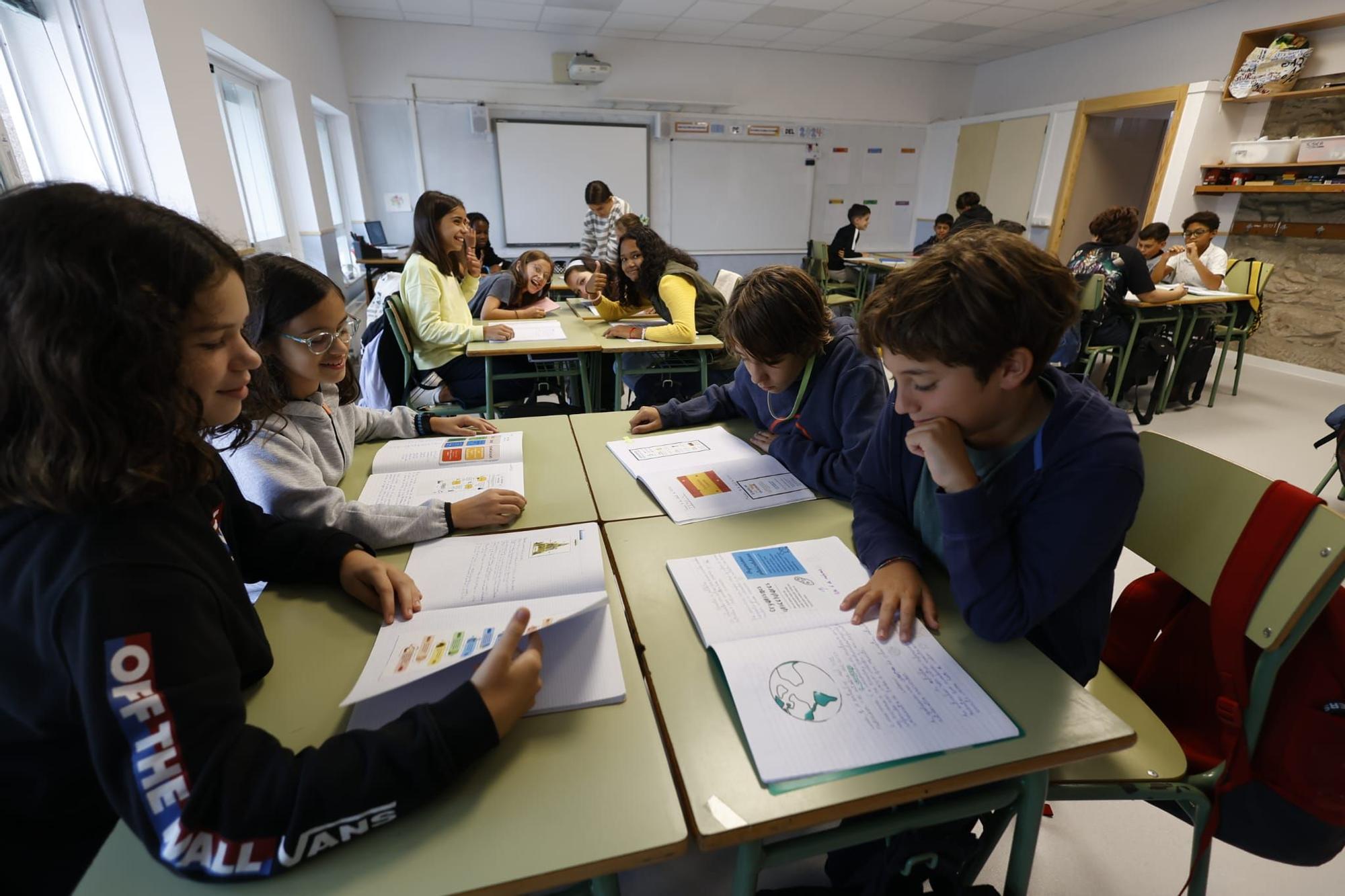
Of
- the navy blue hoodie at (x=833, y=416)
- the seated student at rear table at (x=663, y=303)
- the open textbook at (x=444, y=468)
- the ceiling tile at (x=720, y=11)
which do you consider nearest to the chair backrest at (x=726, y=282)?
the seated student at rear table at (x=663, y=303)

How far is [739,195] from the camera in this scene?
7.11 meters

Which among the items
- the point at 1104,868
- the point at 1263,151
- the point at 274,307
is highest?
the point at 1263,151

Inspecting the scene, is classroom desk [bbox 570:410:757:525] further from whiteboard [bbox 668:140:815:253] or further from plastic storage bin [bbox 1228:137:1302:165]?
whiteboard [bbox 668:140:815:253]

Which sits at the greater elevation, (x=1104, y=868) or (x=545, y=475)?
(x=545, y=475)

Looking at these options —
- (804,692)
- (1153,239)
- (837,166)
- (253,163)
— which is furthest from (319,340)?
(837,166)

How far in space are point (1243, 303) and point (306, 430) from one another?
5.47 m

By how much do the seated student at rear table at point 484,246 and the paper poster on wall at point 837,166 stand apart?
3885mm

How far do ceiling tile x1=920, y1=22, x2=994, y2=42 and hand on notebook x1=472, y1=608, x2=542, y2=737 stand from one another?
6.81 metres

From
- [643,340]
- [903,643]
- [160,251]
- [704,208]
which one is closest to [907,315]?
[903,643]

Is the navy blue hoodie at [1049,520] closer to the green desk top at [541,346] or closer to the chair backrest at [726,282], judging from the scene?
the green desk top at [541,346]

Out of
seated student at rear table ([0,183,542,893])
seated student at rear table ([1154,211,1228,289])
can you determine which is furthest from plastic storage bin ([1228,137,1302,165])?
seated student at rear table ([0,183,542,893])

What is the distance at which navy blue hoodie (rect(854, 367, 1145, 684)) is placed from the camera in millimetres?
792

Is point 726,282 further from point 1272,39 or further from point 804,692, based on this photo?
point 1272,39

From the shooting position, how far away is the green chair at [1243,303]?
402 centimetres
